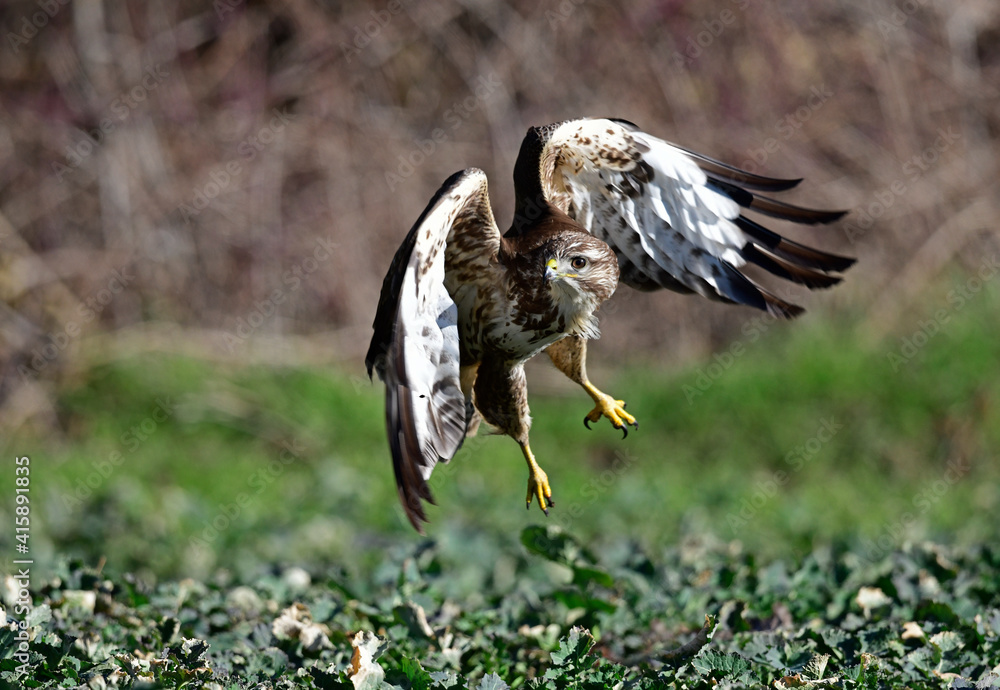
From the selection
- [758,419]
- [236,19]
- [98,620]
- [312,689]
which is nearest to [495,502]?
[758,419]

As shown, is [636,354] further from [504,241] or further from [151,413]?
[504,241]

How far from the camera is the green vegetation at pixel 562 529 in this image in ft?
9.29

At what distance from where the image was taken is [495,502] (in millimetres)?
5559

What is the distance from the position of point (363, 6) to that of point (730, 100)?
273 cm
